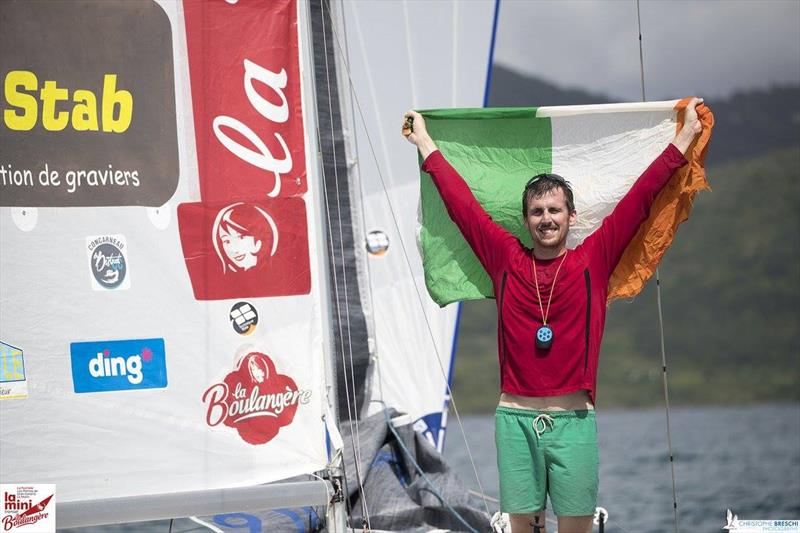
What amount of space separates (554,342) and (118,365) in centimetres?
177

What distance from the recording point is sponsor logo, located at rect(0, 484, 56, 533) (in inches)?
152

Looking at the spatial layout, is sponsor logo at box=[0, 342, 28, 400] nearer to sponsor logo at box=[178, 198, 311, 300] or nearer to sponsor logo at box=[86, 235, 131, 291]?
sponsor logo at box=[86, 235, 131, 291]

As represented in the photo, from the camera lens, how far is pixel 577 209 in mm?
3955

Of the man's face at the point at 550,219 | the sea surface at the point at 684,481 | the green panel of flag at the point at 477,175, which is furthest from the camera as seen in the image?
the sea surface at the point at 684,481

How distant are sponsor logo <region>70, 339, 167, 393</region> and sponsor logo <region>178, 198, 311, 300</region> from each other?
0.30 meters

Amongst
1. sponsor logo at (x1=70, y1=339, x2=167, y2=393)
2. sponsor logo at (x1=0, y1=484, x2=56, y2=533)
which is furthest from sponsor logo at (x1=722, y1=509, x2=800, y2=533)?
sponsor logo at (x1=0, y1=484, x2=56, y2=533)

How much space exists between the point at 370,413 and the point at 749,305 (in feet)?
310

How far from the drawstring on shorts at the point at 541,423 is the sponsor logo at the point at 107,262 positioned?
1.75m

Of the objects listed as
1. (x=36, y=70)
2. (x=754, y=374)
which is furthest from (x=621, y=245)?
(x=754, y=374)

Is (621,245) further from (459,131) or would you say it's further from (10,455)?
(10,455)

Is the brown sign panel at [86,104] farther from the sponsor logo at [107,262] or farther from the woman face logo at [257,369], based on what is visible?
the woman face logo at [257,369]

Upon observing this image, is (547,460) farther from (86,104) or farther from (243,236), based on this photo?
(86,104)

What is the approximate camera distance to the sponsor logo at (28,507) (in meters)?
3.87

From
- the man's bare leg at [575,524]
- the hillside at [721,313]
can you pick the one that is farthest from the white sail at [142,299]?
the hillside at [721,313]
